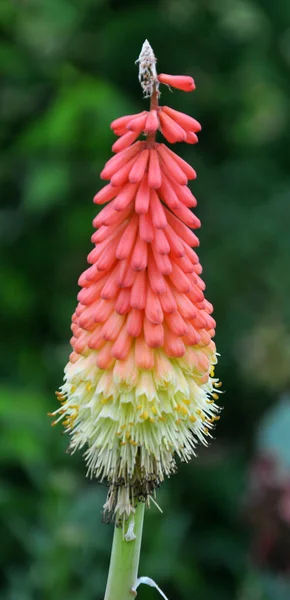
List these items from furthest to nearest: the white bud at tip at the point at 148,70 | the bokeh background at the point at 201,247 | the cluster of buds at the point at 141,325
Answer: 1. the bokeh background at the point at 201,247
2. the cluster of buds at the point at 141,325
3. the white bud at tip at the point at 148,70

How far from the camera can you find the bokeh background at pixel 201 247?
617cm

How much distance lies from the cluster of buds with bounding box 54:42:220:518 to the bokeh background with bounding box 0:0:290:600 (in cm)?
314

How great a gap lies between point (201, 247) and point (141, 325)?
5.93m

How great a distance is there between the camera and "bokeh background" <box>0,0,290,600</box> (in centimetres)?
617

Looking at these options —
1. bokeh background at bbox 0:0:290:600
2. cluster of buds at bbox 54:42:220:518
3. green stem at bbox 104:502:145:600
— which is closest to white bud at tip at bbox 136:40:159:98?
cluster of buds at bbox 54:42:220:518

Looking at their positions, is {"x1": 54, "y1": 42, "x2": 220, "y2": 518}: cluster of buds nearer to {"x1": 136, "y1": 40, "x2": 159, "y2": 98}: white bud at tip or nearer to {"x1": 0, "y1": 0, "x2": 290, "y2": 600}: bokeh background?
{"x1": 136, "y1": 40, "x2": 159, "y2": 98}: white bud at tip

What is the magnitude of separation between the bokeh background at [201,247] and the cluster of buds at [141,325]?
314 centimetres

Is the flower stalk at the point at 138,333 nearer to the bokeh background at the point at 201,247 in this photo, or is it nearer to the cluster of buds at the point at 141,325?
the cluster of buds at the point at 141,325

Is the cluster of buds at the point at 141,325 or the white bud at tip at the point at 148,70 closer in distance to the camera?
→ the white bud at tip at the point at 148,70

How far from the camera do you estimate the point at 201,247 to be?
848cm

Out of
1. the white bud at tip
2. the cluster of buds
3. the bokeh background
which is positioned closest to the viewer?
the white bud at tip

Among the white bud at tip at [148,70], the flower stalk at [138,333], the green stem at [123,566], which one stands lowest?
the green stem at [123,566]

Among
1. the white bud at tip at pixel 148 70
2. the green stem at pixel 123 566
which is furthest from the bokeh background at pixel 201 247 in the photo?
the white bud at tip at pixel 148 70

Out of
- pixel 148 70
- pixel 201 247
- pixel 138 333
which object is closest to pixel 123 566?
pixel 138 333
